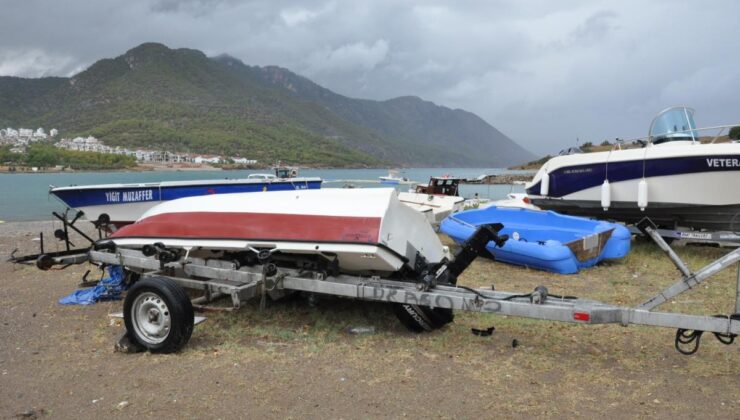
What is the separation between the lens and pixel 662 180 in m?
10.5

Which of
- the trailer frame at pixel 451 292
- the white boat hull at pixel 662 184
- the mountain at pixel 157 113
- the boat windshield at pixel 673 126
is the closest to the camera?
the trailer frame at pixel 451 292

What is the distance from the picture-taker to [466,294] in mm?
4746

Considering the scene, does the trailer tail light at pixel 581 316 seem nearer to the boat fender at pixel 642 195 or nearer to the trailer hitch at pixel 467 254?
the trailer hitch at pixel 467 254

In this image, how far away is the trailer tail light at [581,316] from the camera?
4191mm

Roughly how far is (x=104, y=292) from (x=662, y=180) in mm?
10677

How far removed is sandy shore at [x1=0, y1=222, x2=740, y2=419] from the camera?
3.81 meters

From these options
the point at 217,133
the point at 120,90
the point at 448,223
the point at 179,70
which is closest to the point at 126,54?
the point at 179,70

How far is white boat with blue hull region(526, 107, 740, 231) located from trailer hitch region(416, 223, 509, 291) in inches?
277

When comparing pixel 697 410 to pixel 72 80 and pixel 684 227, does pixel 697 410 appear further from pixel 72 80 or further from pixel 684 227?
pixel 72 80

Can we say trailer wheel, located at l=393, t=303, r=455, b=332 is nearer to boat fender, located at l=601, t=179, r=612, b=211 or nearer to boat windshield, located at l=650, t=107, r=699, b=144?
boat fender, located at l=601, t=179, r=612, b=211

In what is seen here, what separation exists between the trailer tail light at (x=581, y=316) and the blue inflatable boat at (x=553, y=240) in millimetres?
4936

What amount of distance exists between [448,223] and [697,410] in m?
7.58

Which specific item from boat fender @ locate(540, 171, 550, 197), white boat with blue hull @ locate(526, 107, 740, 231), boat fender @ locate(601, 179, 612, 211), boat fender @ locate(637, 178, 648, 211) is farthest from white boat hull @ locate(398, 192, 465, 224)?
boat fender @ locate(637, 178, 648, 211)

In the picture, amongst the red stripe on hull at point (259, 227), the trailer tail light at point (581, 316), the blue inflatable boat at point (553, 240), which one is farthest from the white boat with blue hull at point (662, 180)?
the red stripe on hull at point (259, 227)
